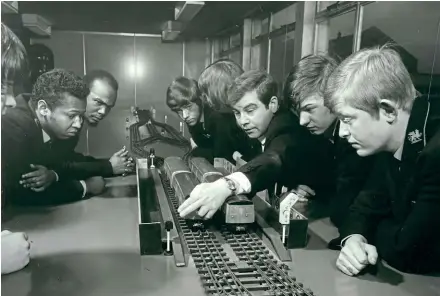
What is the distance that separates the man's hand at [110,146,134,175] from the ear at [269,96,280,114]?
40.8 inches

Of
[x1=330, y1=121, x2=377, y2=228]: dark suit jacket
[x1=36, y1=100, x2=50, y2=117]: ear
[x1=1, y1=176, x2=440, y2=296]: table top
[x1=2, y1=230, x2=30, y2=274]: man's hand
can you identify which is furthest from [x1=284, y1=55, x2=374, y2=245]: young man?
[x1=2, y1=230, x2=30, y2=274]: man's hand

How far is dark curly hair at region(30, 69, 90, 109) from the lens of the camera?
6.18 feet

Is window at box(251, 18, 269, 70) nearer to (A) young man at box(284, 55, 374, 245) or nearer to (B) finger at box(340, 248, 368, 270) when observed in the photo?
(A) young man at box(284, 55, 374, 245)

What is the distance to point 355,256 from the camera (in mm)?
1555

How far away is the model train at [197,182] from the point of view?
6.26ft

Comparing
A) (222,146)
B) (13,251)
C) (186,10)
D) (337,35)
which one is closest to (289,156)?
(222,146)

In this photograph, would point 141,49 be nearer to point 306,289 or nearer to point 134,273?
point 134,273

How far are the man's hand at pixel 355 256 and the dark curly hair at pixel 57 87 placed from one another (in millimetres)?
1693

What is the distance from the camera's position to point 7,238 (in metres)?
1.52

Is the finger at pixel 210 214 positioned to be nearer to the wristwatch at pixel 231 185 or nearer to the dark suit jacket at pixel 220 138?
the wristwatch at pixel 231 185

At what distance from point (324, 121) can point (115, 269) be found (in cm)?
148

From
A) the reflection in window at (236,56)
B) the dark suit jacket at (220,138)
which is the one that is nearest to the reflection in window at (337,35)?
the reflection in window at (236,56)

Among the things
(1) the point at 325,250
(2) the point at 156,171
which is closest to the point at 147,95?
(2) the point at 156,171

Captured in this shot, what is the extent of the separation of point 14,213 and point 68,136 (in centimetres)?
52
